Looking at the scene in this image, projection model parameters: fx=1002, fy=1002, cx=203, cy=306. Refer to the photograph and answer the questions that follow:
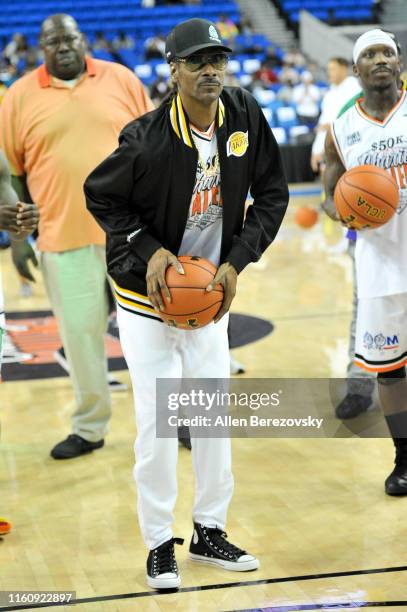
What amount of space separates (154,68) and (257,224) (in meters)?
17.2

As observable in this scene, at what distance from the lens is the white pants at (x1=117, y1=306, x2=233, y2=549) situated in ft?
12.2

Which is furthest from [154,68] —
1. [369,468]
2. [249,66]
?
[369,468]

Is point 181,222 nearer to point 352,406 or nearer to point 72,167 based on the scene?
point 72,167

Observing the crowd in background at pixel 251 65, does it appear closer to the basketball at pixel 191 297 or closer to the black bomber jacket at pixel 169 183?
the black bomber jacket at pixel 169 183

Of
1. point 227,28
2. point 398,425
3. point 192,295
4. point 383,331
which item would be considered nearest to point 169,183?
point 192,295

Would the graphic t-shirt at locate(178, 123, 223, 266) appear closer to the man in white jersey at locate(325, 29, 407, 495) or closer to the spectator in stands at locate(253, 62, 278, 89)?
the man in white jersey at locate(325, 29, 407, 495)

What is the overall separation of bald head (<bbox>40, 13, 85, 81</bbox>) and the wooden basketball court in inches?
79.2

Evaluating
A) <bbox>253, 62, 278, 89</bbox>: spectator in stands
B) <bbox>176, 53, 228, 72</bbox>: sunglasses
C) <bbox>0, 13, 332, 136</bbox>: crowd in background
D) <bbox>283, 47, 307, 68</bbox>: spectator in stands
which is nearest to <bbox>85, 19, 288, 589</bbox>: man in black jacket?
<bbox>176, 53, 228, 72</bbox>: sunglasses

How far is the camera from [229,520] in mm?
4375

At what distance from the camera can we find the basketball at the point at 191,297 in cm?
354

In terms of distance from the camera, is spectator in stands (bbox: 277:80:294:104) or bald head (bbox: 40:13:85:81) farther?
spectator in stands (bbox: 277:80:294:104)

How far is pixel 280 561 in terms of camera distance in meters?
3.94

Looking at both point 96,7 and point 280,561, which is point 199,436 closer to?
point 280,561

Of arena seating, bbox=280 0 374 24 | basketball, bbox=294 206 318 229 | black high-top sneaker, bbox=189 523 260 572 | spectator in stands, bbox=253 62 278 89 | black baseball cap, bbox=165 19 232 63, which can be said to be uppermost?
arena seating, bbox=280 0 374 24
